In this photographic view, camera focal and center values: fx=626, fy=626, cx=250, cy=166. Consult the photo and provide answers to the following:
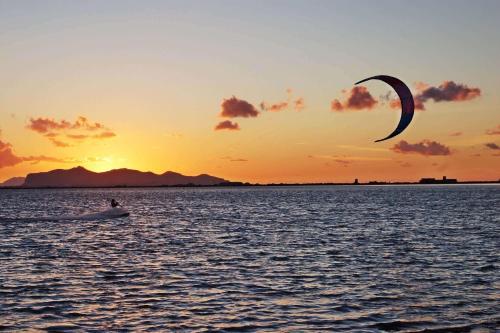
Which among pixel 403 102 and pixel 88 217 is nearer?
pixel 403 102

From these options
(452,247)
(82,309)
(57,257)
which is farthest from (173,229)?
(82,309)

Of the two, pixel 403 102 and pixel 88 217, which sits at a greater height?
pixel 403 102

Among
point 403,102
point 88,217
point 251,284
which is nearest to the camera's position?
point 251,284

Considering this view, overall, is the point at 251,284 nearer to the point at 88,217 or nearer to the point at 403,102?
the point at 403,102

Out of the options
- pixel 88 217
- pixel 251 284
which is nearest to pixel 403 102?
pixel 251 284

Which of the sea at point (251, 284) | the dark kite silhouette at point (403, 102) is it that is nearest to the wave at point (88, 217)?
the sea at point (251, 284)

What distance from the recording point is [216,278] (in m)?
31.8

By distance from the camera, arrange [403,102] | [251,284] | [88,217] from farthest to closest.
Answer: [88,217] → [403,102] → [251,284]

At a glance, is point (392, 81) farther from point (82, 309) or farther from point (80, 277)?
point (82, 309)

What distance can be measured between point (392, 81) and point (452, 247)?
43.9 feet

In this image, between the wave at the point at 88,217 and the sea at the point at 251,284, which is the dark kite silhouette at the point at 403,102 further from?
the wave at the point at 88,217

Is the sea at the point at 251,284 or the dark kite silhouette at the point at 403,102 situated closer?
the sea at the point at 251,284

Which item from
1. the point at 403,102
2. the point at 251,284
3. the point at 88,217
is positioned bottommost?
the point at 251,284

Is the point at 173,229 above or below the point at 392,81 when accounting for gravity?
below
